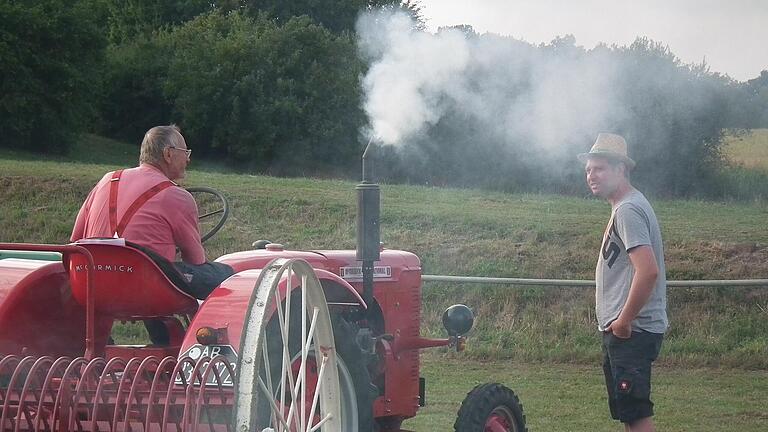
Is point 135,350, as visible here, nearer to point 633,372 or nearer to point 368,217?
point 368,217

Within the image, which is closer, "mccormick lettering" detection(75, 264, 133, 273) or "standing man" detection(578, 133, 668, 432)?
"mccormick lettering" detection(75, 264, 133, 273)

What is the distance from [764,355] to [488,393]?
18.2 ft

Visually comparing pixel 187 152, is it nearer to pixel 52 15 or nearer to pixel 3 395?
pixel 3 395

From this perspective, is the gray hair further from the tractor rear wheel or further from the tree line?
the tree line

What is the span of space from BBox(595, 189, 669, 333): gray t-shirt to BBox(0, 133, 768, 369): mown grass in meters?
5.08

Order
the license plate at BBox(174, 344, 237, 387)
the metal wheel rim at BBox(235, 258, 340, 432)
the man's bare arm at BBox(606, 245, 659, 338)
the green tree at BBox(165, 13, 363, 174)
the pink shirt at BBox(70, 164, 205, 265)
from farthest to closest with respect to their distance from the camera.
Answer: the green tree at BBox(165, 13, 363, 174), the man's bare arm at BBox(606, 245, 659, 338), the pink shirt at BBox(70, 164, 205, 265), the license plate at BBox(174, 344, 237, 387), the metal wheel rim at BBox(235, 258, 340, 432)

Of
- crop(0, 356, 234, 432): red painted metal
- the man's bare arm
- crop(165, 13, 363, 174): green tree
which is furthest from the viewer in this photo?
crop(165, 13, 363, 174): green tree

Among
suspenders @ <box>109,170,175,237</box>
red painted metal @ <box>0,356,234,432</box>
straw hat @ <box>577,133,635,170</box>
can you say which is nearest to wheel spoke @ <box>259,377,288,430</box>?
red painted metal @ <box>0,356,234,432</box>

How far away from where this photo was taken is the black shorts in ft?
15.6

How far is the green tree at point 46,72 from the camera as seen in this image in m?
27.8

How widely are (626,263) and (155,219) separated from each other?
Result: 1962 millimetres

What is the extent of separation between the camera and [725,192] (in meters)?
17.3

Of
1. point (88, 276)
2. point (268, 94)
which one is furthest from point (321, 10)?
point (88, 276)

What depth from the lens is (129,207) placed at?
427cm
